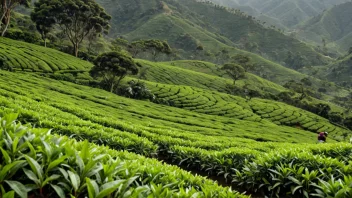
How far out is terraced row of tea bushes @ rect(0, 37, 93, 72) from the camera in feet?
152

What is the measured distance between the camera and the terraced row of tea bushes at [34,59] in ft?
152

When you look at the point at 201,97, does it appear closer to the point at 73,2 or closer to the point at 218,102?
the point at 218,102

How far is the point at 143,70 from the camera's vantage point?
264 feet

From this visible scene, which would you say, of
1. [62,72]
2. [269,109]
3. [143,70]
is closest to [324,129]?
[269,109]

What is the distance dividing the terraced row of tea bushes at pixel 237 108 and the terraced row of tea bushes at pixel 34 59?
682 inches

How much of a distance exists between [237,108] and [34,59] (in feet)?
135

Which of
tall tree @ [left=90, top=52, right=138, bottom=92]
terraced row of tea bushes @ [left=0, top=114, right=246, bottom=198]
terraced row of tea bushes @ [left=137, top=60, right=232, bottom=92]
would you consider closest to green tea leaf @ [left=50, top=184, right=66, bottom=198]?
terraced row of tea bushes @ [left=0, top=114, right=246, bottom=198]

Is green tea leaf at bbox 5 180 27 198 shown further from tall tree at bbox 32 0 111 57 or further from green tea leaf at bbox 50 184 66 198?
tall tree at bbox 32 0 111 57

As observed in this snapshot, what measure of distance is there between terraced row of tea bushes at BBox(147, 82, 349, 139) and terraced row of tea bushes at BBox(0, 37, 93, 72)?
17.3m

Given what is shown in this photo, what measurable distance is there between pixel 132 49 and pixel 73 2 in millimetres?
44918

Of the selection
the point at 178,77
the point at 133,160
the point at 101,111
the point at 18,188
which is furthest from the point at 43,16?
the point at 18,188

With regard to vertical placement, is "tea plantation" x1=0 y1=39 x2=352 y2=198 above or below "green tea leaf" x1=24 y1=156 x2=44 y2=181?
below

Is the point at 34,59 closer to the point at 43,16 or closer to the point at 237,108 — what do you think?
the point at 43,16

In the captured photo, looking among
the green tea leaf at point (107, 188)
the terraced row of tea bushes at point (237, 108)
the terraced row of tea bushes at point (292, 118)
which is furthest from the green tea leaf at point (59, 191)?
the terraced row of tea bushes at point (292, 118)
